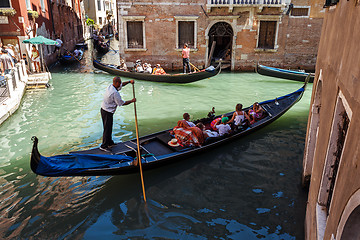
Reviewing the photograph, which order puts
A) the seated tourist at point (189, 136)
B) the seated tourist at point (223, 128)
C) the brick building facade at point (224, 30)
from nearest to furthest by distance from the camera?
the seated tourist at point (189, 136) < the seated tourist at point (223, 128) < the brick building facade at point (224, 30)

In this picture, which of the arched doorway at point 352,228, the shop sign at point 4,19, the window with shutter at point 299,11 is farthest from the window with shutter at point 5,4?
the arched doorway at point 352,228

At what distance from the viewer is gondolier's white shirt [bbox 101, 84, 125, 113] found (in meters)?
4.45

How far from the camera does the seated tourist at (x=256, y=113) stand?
621 cm

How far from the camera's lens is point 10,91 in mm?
7613

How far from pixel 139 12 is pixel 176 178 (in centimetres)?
977

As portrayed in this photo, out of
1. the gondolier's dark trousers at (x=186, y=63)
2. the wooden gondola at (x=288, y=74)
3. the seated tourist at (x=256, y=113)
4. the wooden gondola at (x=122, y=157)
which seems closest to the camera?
the wooden gondola at (x=122, y=157)

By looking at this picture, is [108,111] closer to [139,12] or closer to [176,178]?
[176,178]

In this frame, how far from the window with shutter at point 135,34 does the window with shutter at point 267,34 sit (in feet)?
17.2

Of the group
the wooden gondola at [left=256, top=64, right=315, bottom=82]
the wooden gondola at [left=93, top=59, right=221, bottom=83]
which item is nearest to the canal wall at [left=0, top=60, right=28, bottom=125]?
the wooden gondola at [left=93, top=59, right=221, bottom=83]

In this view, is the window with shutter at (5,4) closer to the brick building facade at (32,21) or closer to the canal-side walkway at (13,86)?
the brick building facade at (32,21)

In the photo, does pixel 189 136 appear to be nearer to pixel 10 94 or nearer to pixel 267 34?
pixel 10 94

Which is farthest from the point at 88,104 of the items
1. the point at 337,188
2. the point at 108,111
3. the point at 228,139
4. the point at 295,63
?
the point at 295,63

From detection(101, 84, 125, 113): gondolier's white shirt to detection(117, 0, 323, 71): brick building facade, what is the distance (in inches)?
329

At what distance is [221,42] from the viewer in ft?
50.2
